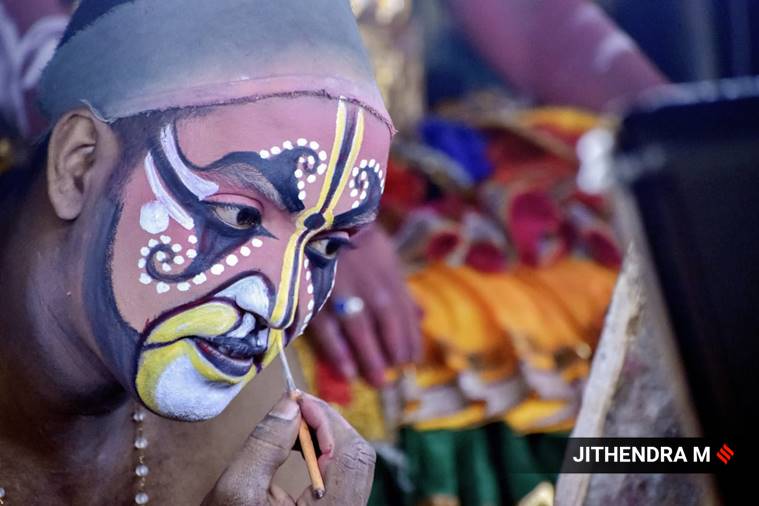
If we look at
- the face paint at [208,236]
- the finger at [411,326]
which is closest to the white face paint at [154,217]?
the face paint at [208,236]

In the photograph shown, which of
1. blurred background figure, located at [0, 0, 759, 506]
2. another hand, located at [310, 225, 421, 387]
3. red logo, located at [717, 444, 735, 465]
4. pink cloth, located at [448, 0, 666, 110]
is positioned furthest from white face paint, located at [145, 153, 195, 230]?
pink cloth, located at [448, 0, 666, 110]

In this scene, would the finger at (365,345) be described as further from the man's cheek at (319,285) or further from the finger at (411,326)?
the man's cheek at (319,285)

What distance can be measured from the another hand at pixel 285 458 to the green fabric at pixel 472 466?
851 mm

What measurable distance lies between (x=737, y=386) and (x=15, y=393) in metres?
0.84

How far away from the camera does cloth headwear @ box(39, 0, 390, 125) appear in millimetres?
1184

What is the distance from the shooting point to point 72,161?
4.09 ft

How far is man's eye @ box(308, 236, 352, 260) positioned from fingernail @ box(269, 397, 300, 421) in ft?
0.59

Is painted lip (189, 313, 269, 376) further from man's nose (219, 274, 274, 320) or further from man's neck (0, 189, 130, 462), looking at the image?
man's neck (0, 189, 130, 462)

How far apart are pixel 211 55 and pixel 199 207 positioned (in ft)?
0.54

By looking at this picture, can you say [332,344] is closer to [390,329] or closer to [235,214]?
[390,329]

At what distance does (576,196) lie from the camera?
102 inches

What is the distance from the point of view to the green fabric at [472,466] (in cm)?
212

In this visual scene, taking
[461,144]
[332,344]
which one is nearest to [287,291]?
[332,344]

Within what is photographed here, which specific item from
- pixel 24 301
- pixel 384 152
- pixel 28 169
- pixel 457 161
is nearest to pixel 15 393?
pixel 24 301
